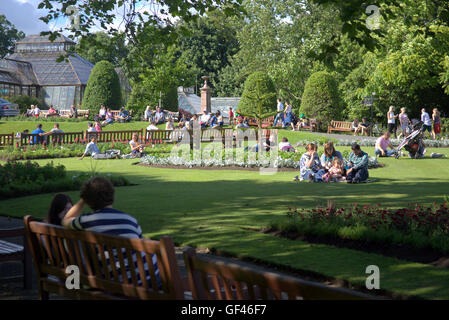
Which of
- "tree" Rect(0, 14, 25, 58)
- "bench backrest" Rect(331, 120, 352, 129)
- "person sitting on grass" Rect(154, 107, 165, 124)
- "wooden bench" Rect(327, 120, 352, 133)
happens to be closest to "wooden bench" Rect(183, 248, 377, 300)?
"wooden bench" Rect(327, 120, 352, 133)

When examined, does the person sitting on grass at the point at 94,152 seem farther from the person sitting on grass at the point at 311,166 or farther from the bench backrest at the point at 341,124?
the bench backrest at the point at 341,124

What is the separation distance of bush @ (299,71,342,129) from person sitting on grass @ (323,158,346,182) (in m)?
24.3

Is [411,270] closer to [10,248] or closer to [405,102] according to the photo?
[10,248]

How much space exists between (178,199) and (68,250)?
7.08m

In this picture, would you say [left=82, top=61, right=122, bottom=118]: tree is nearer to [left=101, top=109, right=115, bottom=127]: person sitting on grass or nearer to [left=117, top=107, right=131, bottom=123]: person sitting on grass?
[left=117, top=107, right=131, bottom=123]: person sitting on grass

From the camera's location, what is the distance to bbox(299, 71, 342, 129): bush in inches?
1496

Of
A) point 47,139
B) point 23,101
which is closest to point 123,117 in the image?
point 23,101

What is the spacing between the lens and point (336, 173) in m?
13.8

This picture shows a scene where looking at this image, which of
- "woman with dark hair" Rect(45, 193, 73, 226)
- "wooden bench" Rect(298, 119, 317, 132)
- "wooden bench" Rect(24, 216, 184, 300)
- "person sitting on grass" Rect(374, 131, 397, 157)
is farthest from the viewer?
"wooden bench" Rect(298, 119, 317, 132)

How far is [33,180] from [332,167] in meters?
7.45

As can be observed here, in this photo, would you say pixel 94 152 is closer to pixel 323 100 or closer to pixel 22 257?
pixel 22 257

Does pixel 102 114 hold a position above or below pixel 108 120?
above

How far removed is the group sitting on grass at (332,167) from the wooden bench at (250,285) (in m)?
10.2

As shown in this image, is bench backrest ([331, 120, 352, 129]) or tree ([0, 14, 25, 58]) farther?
tree ([0, 14, 25, 58])
